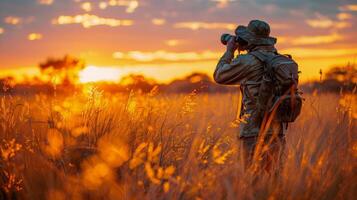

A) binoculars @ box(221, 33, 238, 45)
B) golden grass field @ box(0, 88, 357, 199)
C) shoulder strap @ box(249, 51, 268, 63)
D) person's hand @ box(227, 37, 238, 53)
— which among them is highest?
binoculars @ box(221, 33, 238, 45)

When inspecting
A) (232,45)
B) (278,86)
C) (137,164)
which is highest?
(232,45)

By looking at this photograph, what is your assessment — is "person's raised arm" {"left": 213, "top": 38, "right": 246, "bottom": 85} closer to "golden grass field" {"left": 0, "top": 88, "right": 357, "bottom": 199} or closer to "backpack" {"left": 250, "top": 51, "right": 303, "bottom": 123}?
"backpack" {"left": 250, "top": 51, "right": 303, "bottom": 123}

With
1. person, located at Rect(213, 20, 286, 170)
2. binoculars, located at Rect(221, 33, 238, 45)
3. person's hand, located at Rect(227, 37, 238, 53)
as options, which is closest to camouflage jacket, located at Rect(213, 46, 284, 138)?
person, located at Rect(213, 20, 286, 170)

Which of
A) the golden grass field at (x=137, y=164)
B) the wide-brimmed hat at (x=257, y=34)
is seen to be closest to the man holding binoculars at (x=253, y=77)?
the wide-brimmed hat at (x=257, y=34)

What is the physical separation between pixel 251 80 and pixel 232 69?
0.21m

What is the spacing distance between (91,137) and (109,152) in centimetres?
76

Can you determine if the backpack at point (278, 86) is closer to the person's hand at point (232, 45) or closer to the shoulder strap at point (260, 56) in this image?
the shoulder strap at point (260, 56)

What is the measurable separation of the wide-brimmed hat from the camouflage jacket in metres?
0.20

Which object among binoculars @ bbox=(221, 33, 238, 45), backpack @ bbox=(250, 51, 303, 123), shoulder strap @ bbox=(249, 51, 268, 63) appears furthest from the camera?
binoculars @ bbox=(221, 33, 238, 45)

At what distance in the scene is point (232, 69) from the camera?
493 centimetres

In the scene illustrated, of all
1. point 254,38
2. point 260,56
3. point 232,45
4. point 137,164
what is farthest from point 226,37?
point 137,164

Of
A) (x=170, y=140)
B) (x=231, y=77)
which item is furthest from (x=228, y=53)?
(x=170, y=140)

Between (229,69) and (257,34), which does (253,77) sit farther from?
(257,34)

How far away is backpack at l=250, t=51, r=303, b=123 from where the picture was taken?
4.84 metres
